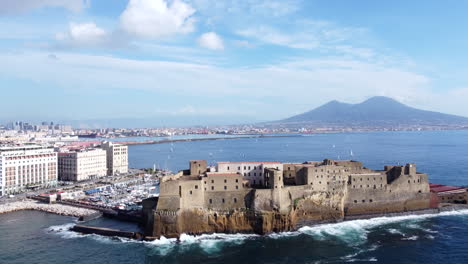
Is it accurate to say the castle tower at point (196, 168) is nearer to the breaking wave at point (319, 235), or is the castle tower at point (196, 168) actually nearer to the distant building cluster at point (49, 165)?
the breaking wave at point (319, 235)

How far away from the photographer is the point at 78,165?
59531mm

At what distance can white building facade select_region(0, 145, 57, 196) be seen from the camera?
162ft

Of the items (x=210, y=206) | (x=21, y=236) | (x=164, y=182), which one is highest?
(x=164, y=182)

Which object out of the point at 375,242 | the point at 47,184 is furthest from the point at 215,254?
the point at 47,184

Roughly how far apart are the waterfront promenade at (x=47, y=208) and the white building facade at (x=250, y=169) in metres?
14.1

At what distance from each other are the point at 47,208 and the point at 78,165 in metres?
18.5

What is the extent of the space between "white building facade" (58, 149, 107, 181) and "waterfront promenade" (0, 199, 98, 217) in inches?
622

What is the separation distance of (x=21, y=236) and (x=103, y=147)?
37.0 metres

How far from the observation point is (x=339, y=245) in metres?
29.4

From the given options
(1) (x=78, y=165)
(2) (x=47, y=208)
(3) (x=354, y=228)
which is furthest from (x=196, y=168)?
(1) (x=78, y=165)

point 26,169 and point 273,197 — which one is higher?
point 26,169

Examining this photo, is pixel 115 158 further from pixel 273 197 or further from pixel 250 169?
pixel 273 197

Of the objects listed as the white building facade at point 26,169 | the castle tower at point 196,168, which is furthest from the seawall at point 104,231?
the white building facade at point 26,169

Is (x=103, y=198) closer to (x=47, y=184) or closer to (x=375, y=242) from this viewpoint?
(x=47, y=184)
